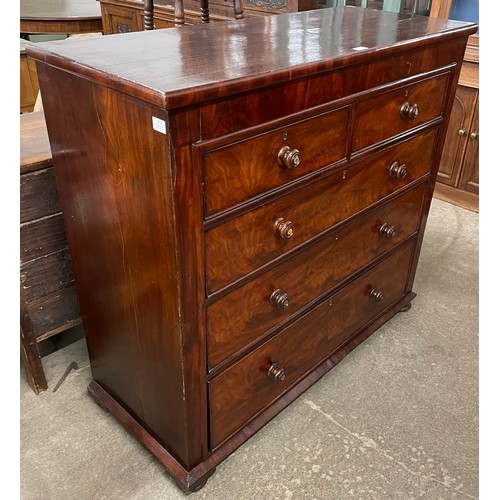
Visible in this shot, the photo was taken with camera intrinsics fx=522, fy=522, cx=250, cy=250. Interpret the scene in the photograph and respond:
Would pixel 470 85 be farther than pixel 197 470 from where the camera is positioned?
Yes

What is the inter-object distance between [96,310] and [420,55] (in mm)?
1190

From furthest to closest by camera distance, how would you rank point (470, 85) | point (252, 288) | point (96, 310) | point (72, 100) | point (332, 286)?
1. point (470, 85)
2. point (332, 286)
3. point (96, 310)
4. point (252, 288)
5. point (72, 100)

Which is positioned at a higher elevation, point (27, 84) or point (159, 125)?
point (159, 125)

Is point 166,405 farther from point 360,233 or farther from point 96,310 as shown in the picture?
point 360,233

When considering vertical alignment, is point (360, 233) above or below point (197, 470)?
above

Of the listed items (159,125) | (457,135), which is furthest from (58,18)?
(159,125)

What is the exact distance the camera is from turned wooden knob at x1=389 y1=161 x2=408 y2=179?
165 centimetres

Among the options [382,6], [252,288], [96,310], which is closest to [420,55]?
[252,288]

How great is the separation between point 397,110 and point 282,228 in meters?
0.56

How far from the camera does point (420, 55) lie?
1508 mm

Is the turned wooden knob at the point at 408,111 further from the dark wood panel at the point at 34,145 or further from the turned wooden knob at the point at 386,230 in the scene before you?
the dark wood panel at the point at 34,145

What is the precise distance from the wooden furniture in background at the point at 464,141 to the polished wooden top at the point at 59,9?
2.38 metres

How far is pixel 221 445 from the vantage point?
1491 mm

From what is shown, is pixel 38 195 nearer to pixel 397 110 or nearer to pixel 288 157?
pixel 288 157
